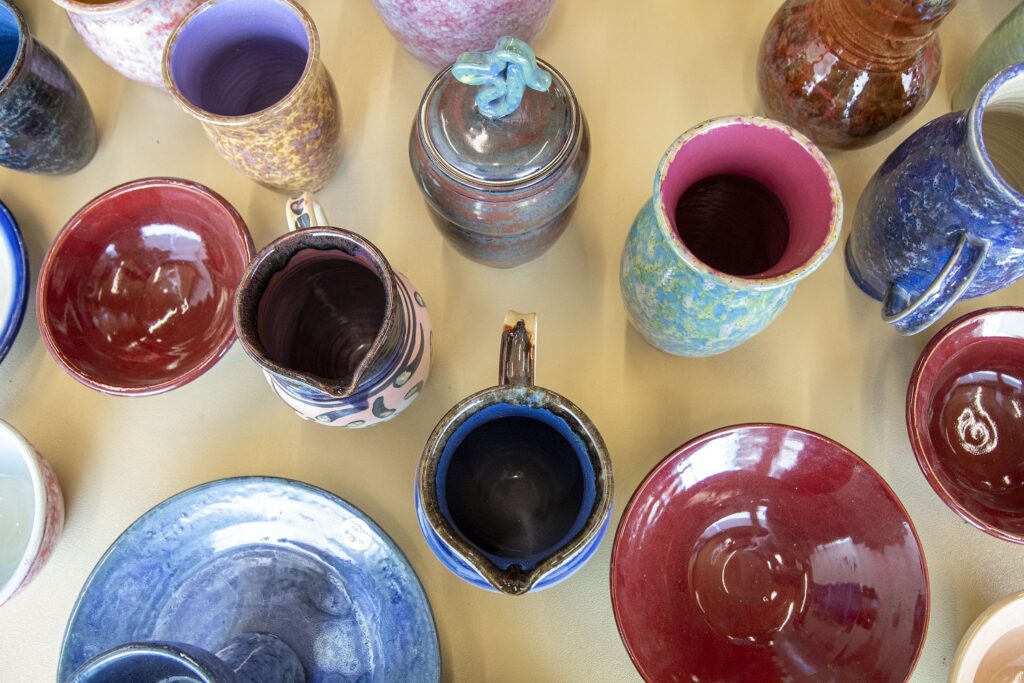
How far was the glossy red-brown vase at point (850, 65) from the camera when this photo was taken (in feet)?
2.30

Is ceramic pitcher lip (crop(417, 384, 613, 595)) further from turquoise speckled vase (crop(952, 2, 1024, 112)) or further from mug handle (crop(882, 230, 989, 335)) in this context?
turquoise speckled vase (crop(952, 2, 1024, 112))

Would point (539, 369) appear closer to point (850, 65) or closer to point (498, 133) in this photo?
point (498, 133)

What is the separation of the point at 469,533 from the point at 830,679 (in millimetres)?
404

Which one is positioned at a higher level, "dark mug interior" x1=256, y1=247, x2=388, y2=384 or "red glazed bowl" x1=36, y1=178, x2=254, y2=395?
"dark mug interior" x1=256, y1=247, x2=388, y2=384

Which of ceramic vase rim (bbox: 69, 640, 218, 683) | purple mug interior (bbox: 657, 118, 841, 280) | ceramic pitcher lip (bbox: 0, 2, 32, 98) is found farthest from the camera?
ceramic pitcher lip (bbox: 0, 2, 32, 98)

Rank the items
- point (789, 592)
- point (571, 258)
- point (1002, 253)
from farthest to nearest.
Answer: point (571, 258)
point (789, 592)
point (1002, 253)

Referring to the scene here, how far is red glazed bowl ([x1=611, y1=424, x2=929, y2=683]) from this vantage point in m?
0.69

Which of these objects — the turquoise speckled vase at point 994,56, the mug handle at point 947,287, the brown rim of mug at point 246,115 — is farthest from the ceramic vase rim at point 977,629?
the brown rim of mug at point 246,115

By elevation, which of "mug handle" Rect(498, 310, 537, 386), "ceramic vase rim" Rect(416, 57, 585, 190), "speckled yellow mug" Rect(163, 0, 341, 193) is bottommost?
"mug handle" Rect(498, 310, 537, 386)

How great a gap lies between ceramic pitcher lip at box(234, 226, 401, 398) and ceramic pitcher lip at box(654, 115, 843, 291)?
25 centimetres

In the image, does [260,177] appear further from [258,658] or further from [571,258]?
[258,658]

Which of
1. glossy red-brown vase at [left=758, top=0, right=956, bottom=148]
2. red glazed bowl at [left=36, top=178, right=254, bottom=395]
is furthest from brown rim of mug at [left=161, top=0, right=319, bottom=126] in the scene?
glossy red-brown vase at [left=758, top=0, right=956, bottom=148]

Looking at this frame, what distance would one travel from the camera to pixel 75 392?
0.84 m

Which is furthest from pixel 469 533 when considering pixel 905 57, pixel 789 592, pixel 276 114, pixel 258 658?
pixel 905 57
